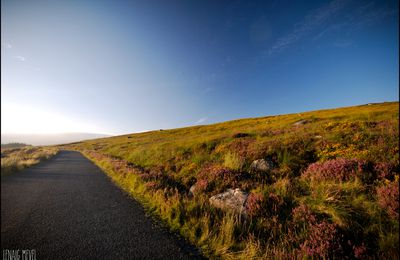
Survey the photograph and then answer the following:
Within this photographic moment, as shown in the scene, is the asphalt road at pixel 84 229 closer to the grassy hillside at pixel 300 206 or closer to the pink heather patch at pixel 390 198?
the grassy hillside at pixel 300 206

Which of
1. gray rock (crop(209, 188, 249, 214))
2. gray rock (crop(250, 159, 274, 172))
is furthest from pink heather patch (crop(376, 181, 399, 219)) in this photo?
gray rock (crop(250, 159, 274, 172))

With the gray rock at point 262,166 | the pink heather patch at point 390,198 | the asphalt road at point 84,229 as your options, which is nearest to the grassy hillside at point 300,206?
the pink heather patch at point 390,198

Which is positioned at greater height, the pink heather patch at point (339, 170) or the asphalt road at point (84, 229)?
the pink heather patch at point (339, 170)

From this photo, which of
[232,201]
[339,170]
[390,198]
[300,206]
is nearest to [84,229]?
[232,201]

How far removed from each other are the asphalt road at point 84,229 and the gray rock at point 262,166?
540cm

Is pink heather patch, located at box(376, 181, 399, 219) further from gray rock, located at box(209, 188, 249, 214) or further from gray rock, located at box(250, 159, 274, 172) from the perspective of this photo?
gray rock, located at box(250, 159, 274, 172)

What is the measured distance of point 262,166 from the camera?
26.8 feet

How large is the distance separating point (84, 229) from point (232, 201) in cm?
421

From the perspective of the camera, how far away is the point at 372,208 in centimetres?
425

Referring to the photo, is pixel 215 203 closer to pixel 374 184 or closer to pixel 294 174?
pixel 294 174

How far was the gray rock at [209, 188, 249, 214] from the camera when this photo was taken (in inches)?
199

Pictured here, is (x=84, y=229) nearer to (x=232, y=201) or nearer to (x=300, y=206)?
(x=232, y=201)

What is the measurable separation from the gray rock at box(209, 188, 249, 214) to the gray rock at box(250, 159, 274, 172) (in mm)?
2880

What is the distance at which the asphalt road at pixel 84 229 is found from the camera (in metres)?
3.52
